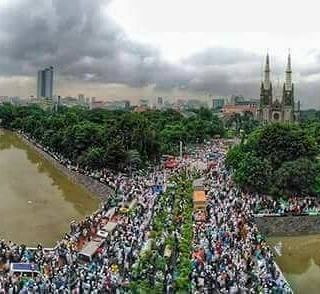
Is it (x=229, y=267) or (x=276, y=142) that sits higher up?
(x=276, y=142)

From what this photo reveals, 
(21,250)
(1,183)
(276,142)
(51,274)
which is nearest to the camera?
(51,274)

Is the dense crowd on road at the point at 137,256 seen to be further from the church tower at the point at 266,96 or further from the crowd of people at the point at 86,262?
the church tower at the point at 266,96

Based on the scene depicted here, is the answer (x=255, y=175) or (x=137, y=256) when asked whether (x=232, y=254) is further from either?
(x=255, y=175)

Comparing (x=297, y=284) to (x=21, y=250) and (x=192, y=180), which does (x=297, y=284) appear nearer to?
(x=21, y=250)

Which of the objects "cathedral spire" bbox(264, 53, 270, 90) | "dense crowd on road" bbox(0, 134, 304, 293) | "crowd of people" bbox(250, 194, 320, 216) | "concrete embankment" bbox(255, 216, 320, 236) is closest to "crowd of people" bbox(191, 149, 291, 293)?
"dense crowd on road" bbox(0, 134, 304, 293)

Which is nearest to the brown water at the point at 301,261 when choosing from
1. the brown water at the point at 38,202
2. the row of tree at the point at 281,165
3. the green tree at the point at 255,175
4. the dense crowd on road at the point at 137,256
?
the dense crowd on road at the point at 137,256

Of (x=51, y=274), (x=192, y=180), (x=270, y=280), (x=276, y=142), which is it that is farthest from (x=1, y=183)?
(x=270, y=280)
